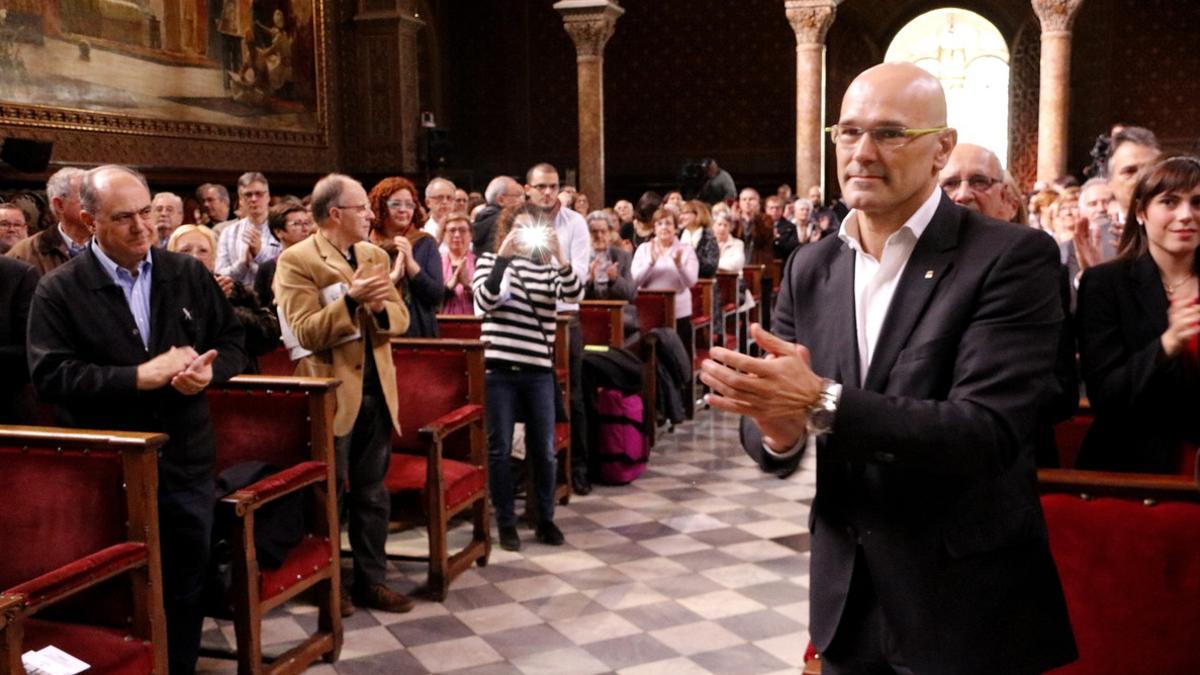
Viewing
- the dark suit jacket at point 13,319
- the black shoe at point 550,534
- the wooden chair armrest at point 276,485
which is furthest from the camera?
the black shoe at point 550,534

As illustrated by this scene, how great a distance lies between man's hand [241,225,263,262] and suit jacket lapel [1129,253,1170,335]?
14.2ft

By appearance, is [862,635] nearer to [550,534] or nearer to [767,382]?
[767,382]

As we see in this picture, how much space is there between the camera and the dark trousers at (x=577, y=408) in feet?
20.1

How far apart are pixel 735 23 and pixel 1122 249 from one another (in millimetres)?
15793

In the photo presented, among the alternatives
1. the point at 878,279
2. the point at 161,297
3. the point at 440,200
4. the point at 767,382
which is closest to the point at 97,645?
the point at 161,297

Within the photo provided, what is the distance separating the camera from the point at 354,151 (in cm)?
1577

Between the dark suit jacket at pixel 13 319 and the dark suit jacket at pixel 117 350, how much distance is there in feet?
1.20

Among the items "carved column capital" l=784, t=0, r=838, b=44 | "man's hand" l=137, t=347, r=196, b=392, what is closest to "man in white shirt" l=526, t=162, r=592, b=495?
"man's hand" l=137, t=347, r=196, b=392

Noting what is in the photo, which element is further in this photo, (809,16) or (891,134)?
(809,16)

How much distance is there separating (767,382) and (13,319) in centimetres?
292

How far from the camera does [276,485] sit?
11.8 ft

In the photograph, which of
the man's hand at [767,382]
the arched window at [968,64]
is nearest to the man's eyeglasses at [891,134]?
the man's hand at [767,382]

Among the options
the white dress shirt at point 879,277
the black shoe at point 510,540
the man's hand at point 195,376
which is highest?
the white dress shirt at point 879,277

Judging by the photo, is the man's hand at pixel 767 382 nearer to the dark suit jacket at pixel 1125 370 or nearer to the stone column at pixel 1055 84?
the dark suit jacket at pixel 1125 370
